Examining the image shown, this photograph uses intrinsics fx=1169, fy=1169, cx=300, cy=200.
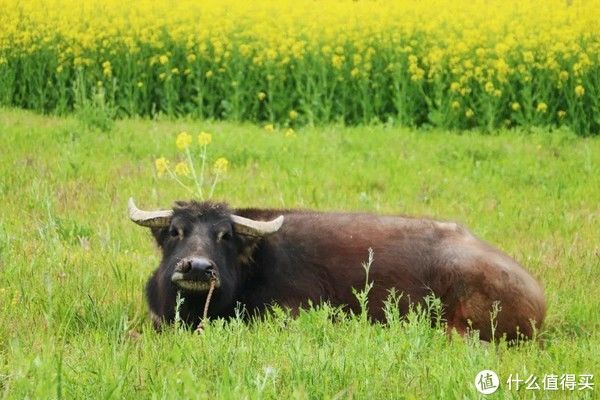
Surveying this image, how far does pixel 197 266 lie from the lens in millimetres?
6332

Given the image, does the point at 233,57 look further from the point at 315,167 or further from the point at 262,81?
the point at 315,167

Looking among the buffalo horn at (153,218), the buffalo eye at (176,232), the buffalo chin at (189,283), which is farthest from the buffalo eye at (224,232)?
the buffalo chin at (189,283)

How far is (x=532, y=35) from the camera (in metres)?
17.5

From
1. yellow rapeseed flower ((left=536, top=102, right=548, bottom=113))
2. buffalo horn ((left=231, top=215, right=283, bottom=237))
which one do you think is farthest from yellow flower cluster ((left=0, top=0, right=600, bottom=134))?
buffalo horn ((left=231, top=215, right=283, bottom=237))

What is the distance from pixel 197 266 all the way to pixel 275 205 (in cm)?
426

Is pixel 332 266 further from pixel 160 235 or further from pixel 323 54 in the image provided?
pixel 323 54

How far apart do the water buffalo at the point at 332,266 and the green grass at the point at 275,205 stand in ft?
1.11

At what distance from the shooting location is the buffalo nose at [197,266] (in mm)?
6328

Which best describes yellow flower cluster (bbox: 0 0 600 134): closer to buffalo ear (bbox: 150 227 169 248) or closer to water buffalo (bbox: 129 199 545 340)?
water buffalo (bbox: 129 199 545 340)

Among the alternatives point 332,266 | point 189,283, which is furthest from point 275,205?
point 189,283

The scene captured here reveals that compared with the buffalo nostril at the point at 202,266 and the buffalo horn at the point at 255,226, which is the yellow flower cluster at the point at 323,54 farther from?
the buffalo nostril at the point at 202,266

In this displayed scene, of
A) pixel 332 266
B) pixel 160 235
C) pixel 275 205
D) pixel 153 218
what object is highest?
pixel 153 218

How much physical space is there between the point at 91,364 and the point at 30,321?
1.65m

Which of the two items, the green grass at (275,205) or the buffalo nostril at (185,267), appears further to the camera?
the buffalo nostril at (185,267)
